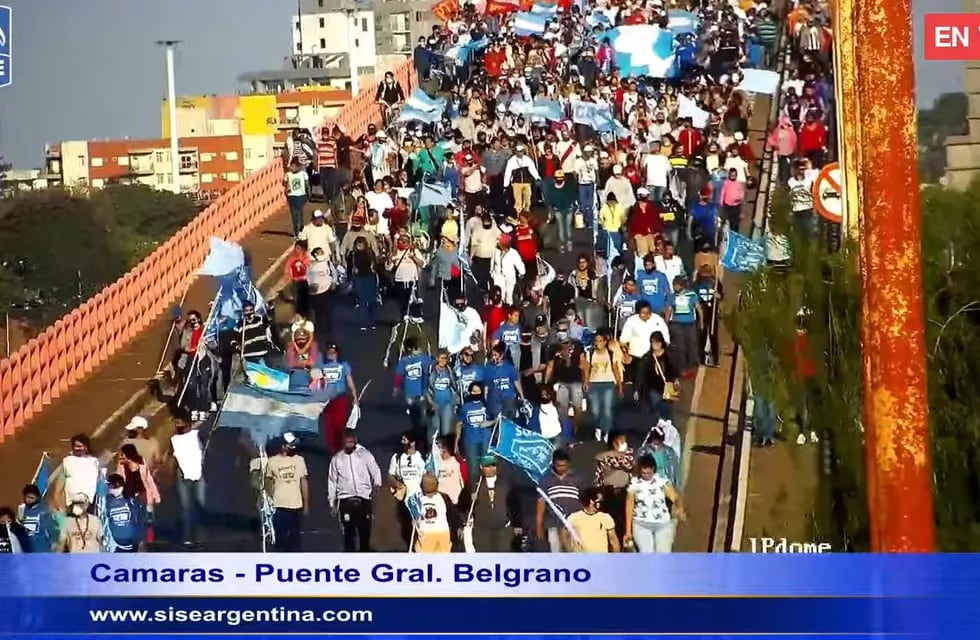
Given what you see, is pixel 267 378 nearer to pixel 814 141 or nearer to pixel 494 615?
pixel 494 615

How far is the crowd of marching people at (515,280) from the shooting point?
24.2 ft

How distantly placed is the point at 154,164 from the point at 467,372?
1.59 metres

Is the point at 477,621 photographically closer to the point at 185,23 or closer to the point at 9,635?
the point at 9,635

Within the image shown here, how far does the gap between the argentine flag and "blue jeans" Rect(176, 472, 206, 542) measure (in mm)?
440

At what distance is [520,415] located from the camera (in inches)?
296

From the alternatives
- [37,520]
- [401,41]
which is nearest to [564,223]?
[401,41]

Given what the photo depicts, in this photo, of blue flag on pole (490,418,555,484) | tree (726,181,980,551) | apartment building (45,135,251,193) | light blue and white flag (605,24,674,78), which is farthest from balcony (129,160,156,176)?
tree (726,181,980,551)

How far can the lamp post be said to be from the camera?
310 inches

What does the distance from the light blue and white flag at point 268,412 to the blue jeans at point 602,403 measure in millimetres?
1056

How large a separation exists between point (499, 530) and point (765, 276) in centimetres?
141

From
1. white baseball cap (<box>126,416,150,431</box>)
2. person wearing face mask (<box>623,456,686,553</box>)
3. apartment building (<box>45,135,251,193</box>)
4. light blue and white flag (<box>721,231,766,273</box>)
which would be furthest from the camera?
apartment building (<box>45,135,251,193</box>)

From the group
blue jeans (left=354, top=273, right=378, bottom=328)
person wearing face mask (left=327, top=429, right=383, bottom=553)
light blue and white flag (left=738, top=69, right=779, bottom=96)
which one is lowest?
person wearing face mask (left=327, top=429, right=383, bottom=553)

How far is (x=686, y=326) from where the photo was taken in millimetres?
7504

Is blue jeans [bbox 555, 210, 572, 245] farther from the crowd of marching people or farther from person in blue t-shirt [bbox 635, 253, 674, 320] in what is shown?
person in blue t-shirt [bbox 635, 253, 674, 320]
